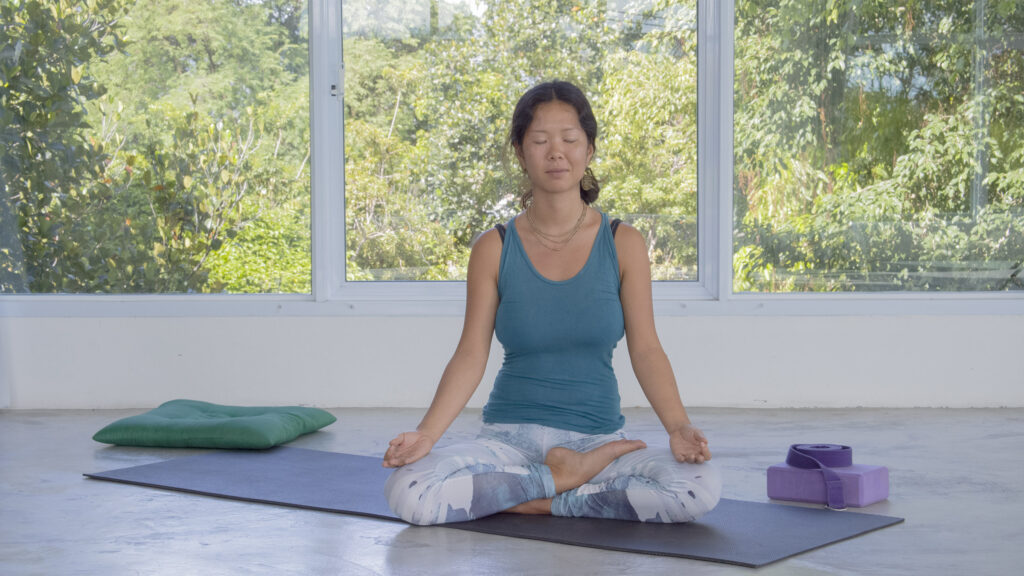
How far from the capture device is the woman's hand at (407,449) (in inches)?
85.6

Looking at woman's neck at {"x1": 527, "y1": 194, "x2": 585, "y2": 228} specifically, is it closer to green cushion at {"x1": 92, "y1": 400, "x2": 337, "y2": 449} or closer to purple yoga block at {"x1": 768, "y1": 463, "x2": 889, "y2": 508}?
purple yoga block at {"x1": 768, "y1": 463, "x2": 889, "y2": 508}

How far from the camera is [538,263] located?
242cm

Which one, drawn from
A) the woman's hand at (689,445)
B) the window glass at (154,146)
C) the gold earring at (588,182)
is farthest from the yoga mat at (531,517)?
the window glass at (154,146)

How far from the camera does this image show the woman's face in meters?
2.35

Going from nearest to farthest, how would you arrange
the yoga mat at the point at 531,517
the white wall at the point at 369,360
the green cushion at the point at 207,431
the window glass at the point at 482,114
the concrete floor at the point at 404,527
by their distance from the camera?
1. the concrete floor at the point at 404,527
2. the yoga mat at the point at 531,517
3. the green cushion at the point at 207,431
4. the white wall at the point at 369,360
5. the window glass at the point at 482,114

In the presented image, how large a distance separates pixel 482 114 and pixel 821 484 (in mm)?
2503

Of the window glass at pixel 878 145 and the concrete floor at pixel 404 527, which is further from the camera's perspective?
the window glass at pixel 878 145

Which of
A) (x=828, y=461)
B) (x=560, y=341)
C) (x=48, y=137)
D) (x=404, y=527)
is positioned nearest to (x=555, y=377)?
(x=560, y=341)

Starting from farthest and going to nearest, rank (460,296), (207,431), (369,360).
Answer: (460,296) < (369,360) < (207,431)

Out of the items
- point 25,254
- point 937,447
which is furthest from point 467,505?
point 25,254

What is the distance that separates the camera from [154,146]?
4.55 m

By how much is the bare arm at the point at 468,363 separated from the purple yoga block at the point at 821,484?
775 millimetres

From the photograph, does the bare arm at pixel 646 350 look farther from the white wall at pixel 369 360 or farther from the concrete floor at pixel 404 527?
the white wall at pixel 369 360

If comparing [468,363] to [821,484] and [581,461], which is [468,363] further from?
[821,484]
